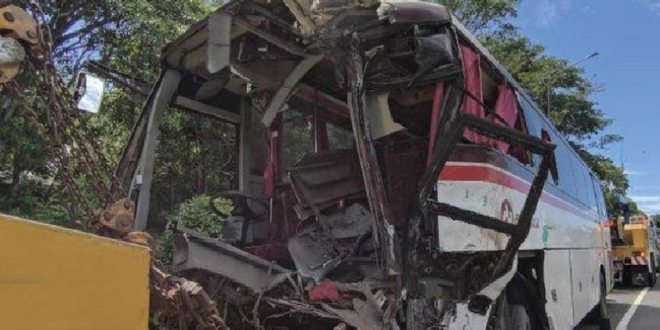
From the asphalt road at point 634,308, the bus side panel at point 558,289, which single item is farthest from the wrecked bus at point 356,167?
the asphalt road at point 634,308

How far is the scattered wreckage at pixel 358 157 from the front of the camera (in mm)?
4562

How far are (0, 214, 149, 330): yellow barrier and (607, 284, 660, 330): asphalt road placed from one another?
472 inches

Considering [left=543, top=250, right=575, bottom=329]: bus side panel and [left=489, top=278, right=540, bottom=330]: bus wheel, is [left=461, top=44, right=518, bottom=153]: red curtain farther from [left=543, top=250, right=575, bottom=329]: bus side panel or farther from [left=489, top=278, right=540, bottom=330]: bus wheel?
[left=543, top=250, right=575, bottom=329]: bus side panel

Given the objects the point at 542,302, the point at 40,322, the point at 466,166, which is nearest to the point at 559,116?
the point at 542,302

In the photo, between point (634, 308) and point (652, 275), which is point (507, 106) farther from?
point (652, 275)

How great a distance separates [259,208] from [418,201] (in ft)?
6.80

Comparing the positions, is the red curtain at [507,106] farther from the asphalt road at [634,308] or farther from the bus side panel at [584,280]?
the asphalt road at [634,308]

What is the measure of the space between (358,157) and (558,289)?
3.78 m

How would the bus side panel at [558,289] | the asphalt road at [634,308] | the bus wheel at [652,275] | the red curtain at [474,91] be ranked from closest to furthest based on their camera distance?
the red curtain at [474,91] → the bus side panel at [558,289] → the asphalt road at [634,308] → the bus wheel at [652,275]

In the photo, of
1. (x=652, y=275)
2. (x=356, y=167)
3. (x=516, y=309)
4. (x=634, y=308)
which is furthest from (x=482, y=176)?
(x=652, y=275)

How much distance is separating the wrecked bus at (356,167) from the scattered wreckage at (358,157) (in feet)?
0.04

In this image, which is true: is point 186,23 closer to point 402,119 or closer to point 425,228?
point 402,119

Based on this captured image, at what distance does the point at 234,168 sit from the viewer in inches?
257

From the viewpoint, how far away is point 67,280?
78.8 inches
